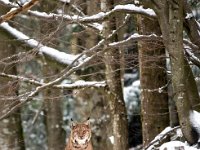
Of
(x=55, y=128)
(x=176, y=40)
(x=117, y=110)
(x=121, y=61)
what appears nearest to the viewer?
(x=176, y=40)

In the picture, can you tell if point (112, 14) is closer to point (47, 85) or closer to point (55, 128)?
point (47, 85)

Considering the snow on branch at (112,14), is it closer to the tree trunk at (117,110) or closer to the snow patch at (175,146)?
the tree trunk at (117,110)

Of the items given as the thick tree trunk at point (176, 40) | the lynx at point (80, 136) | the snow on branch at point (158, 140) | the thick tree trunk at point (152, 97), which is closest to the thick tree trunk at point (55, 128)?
the thick tree trunk at point (152, 97)

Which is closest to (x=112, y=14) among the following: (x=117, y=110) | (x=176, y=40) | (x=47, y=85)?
(x=176, y=40)

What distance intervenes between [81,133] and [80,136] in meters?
0.07

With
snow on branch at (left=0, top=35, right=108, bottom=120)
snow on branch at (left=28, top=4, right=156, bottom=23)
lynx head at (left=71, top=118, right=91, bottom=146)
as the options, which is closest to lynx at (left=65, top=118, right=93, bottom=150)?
lynx head at (left=71, top=118, right=91, bottom=146)

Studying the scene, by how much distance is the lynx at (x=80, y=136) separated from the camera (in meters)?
8.70

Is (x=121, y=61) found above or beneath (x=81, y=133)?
above

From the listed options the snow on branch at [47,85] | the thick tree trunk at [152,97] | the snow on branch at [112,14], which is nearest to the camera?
the snow on branch at [112,14]

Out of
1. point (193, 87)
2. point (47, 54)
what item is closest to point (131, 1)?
point (193, 87)

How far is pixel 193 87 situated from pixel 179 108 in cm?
97

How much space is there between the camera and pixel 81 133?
8.68 meters

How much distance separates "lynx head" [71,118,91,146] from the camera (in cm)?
869

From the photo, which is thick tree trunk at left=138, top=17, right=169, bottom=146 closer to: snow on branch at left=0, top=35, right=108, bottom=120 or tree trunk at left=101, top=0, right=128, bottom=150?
tree trunk at left=101, top=0, right=128, bottom=150
